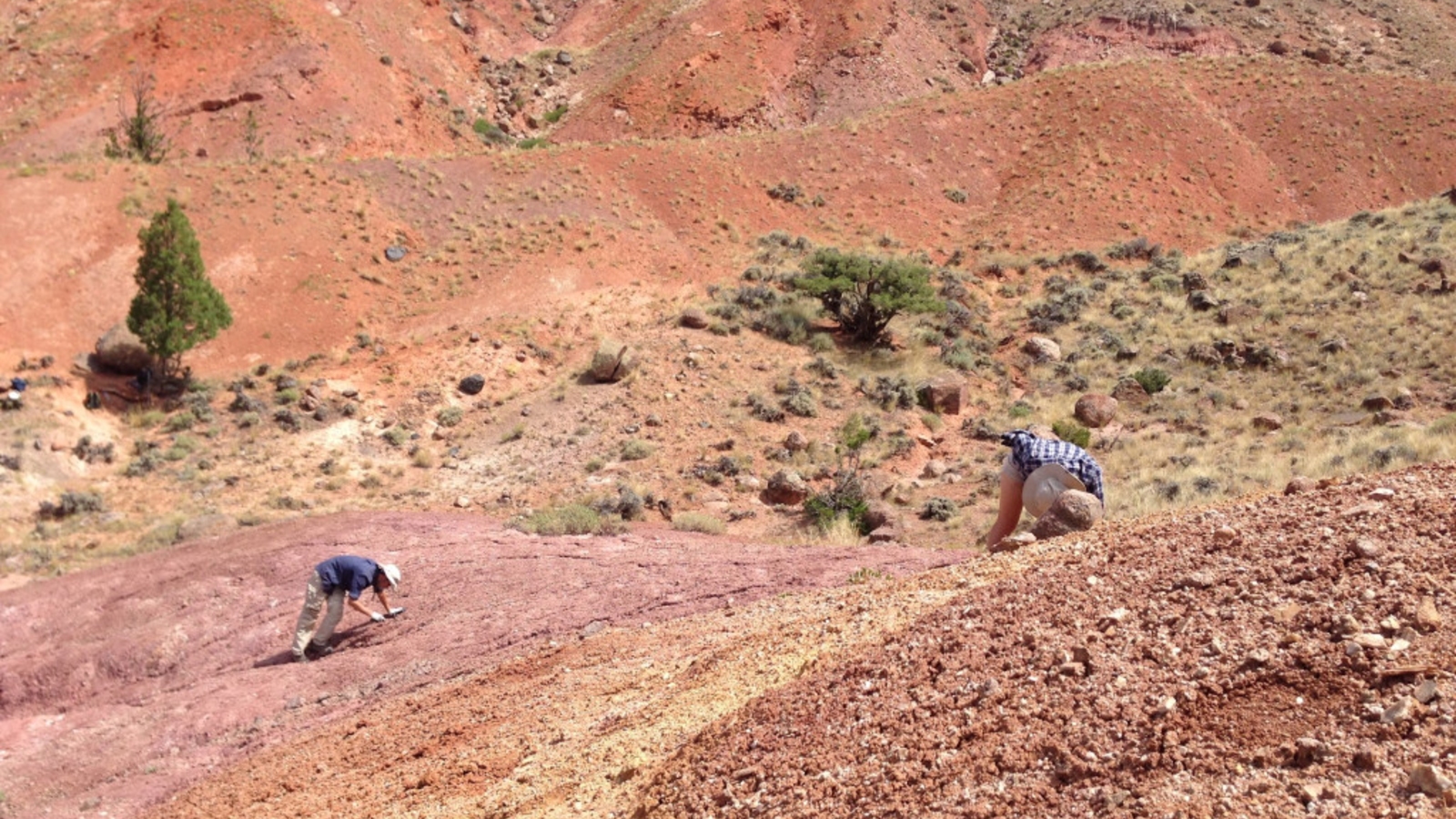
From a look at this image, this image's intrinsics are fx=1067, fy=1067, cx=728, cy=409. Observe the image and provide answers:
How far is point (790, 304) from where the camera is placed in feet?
90.1

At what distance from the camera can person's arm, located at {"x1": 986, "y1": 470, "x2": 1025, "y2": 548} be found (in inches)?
345

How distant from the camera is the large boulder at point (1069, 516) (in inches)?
308

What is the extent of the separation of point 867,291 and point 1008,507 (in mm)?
17744

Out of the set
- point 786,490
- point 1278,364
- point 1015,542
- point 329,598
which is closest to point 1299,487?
point 1015,542

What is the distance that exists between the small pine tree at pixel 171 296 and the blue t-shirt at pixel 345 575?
1357 centimetres

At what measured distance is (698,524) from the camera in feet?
51.8

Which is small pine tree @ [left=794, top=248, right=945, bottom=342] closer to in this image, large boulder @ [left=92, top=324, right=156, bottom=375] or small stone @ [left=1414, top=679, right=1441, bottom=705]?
large boulder @ [left=92, top=324, right=156, bottom=375]

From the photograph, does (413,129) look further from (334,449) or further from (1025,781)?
(1025,781)

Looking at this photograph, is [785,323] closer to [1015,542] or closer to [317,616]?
[317,616]

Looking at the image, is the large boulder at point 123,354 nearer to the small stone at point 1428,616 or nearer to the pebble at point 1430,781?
the small stone at point 1428,616

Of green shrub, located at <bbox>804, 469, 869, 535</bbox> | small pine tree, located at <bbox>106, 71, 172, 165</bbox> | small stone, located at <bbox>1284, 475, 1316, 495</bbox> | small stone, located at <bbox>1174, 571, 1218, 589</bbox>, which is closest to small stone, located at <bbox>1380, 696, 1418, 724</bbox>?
small stone, located at <bbox>1174, 571, 1218, 589</bbox>

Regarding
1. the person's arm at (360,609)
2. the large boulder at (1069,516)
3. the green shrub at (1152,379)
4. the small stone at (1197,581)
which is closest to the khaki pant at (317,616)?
the person's arm at (360,609)

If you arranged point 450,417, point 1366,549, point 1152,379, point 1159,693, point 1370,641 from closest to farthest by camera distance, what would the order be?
point 1370,641, point 1159,693, point 1366,549, point 1152,379, point 450,417

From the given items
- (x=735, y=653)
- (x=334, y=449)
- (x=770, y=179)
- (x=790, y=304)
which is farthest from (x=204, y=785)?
(x=770, y=179)
